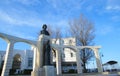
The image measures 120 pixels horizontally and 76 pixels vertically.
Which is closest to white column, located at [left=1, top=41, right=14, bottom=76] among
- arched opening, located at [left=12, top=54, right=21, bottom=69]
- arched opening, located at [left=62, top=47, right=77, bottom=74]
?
arched opening, located at [left=12, top=54, right=21, bottom=69]

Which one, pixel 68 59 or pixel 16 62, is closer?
pixel 16 62

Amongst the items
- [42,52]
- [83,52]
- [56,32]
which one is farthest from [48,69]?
[56,32]

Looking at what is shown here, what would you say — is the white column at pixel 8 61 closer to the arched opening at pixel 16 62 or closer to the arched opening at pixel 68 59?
the arched opening at pixel 16 62

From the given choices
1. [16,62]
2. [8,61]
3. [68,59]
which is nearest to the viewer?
[8,61]

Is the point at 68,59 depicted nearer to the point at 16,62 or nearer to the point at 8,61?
the point at 16,62

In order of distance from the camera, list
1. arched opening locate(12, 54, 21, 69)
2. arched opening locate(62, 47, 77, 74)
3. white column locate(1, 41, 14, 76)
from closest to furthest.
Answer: white column locate(1, 41, 14, 76)
arched opening locate(12, 54, 21, 69)
arched opening locate(62, 47, 77, 74)

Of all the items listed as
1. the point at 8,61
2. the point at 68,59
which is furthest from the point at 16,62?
the point at 8,61

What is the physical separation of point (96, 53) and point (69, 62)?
475 inches

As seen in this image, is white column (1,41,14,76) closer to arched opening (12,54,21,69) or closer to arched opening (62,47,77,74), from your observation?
arched opening (12,54,21,69)

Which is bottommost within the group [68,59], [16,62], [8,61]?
[8,61]

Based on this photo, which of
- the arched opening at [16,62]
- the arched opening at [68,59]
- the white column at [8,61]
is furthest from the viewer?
the arched opening at [68,59]

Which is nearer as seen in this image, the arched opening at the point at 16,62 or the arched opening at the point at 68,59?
the arched opening at the point at 16,62

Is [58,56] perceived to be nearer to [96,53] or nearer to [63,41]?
[96,53]

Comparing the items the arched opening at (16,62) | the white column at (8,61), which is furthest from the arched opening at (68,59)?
the white column at (8,61)
